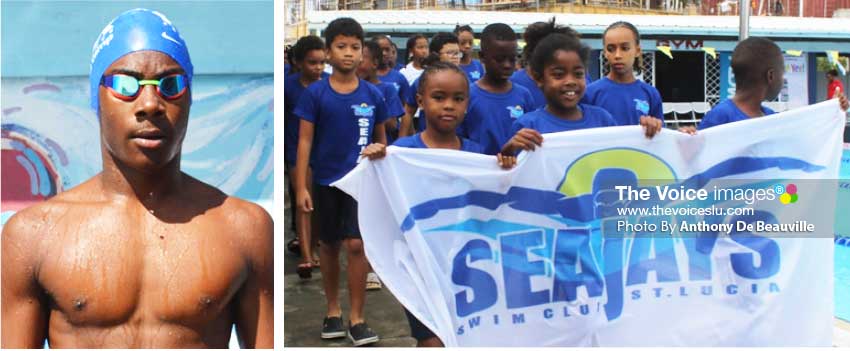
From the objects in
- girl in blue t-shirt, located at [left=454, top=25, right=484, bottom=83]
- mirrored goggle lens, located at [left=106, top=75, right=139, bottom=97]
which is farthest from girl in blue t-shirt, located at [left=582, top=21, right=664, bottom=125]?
mirrored goggle lens, located at [left=106, top=75, right=139, bottom=97]

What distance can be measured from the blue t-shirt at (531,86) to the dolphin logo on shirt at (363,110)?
895 mm

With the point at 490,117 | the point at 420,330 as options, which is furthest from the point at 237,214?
the point at 490,117

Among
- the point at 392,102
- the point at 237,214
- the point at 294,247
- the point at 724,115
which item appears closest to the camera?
the point at 237,214

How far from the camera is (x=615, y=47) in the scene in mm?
5008

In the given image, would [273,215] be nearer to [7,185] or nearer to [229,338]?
[229,338]

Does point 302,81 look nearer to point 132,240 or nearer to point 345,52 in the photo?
point 345,52

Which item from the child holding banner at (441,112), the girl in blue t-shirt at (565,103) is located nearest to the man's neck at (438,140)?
the child holding banner at (441,112)

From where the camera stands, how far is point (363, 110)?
4.95 m

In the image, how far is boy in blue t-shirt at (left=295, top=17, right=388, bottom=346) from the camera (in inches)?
190

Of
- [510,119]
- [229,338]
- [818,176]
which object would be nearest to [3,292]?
[229,338]

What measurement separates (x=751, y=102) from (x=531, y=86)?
1.58 metres

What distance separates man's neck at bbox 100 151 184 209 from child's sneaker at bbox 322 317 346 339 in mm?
2544

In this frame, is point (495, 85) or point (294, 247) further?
point (294, 247)

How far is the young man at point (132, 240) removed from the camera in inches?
90.5
